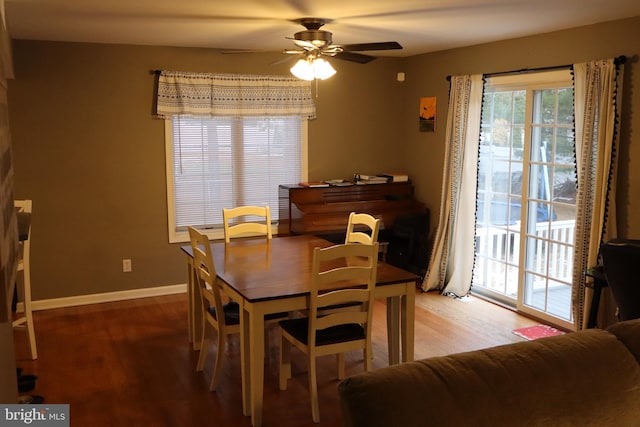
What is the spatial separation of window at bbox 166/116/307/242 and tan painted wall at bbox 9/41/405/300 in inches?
5.9

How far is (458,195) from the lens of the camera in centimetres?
549

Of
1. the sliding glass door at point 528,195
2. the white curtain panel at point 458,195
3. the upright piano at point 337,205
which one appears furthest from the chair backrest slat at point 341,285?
the white curtain panel at point 458,195

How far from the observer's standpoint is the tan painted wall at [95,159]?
4922 millimetres

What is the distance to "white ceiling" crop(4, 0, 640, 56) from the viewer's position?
3.48 metres

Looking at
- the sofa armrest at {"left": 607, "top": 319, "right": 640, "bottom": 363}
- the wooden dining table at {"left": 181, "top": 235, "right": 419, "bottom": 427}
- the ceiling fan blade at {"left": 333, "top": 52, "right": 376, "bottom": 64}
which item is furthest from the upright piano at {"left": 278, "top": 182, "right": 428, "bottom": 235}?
the sofa armrest at {"left": 607, "top": 319, "right": 640, "bottom": 363}

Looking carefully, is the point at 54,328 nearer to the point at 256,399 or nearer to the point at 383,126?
the point at 256,399

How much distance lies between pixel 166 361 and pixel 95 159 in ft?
6.67

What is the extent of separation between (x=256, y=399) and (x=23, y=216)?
1.44 metres

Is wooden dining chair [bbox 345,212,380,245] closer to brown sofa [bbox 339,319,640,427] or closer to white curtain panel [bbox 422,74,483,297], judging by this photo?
white curtain panel [bbox 422,74,483,297]

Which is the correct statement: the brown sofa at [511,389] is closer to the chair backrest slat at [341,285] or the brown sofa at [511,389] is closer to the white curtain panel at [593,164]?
the chair backrest slat at [341,285]

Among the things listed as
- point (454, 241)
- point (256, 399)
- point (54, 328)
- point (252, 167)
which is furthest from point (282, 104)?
point (256, 399)

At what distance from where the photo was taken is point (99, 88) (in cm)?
510

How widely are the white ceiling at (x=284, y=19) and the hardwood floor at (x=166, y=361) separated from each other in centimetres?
222
